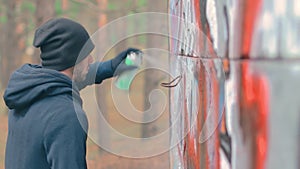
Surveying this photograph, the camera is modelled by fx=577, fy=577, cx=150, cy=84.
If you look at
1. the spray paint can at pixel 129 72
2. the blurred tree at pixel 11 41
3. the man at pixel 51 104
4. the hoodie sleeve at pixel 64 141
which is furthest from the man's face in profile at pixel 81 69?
the blurred tree at pixel 11 41

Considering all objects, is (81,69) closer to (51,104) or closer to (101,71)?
(51,104)

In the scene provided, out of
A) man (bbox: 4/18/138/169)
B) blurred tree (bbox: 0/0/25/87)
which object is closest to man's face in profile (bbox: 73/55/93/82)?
man (bbox: 4/18/138/169)

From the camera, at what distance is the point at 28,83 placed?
2.77 m

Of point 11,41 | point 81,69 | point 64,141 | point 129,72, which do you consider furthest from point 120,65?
point 11,41

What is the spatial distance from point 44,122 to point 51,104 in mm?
94

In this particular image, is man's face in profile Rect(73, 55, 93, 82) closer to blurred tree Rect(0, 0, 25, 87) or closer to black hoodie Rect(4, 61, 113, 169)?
black hoodie Rect(4, 61, 113, 169)

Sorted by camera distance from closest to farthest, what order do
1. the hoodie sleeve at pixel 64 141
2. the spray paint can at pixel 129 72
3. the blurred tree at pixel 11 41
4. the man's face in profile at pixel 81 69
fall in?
1. the hoodie sleeve at pixel 64 141
2. the man's face in profile at pixel 81 69
3. the spray paint can at pixel 129 72
4. the blurred tree at pixel 11 41

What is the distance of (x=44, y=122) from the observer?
2635 mm

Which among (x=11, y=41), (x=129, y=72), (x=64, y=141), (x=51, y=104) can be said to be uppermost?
(x=11, y=41)

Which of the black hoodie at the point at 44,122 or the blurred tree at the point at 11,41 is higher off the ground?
the blurred tree at the point at 11,41

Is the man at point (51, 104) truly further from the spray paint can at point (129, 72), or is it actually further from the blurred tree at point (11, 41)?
the blurred tree at point (11, 41)

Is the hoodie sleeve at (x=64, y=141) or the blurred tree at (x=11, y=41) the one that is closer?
the hoodie sleeve at (x=64, y=141)

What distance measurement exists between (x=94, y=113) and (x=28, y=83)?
1.64 m

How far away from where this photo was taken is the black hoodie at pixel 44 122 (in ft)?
8.51
